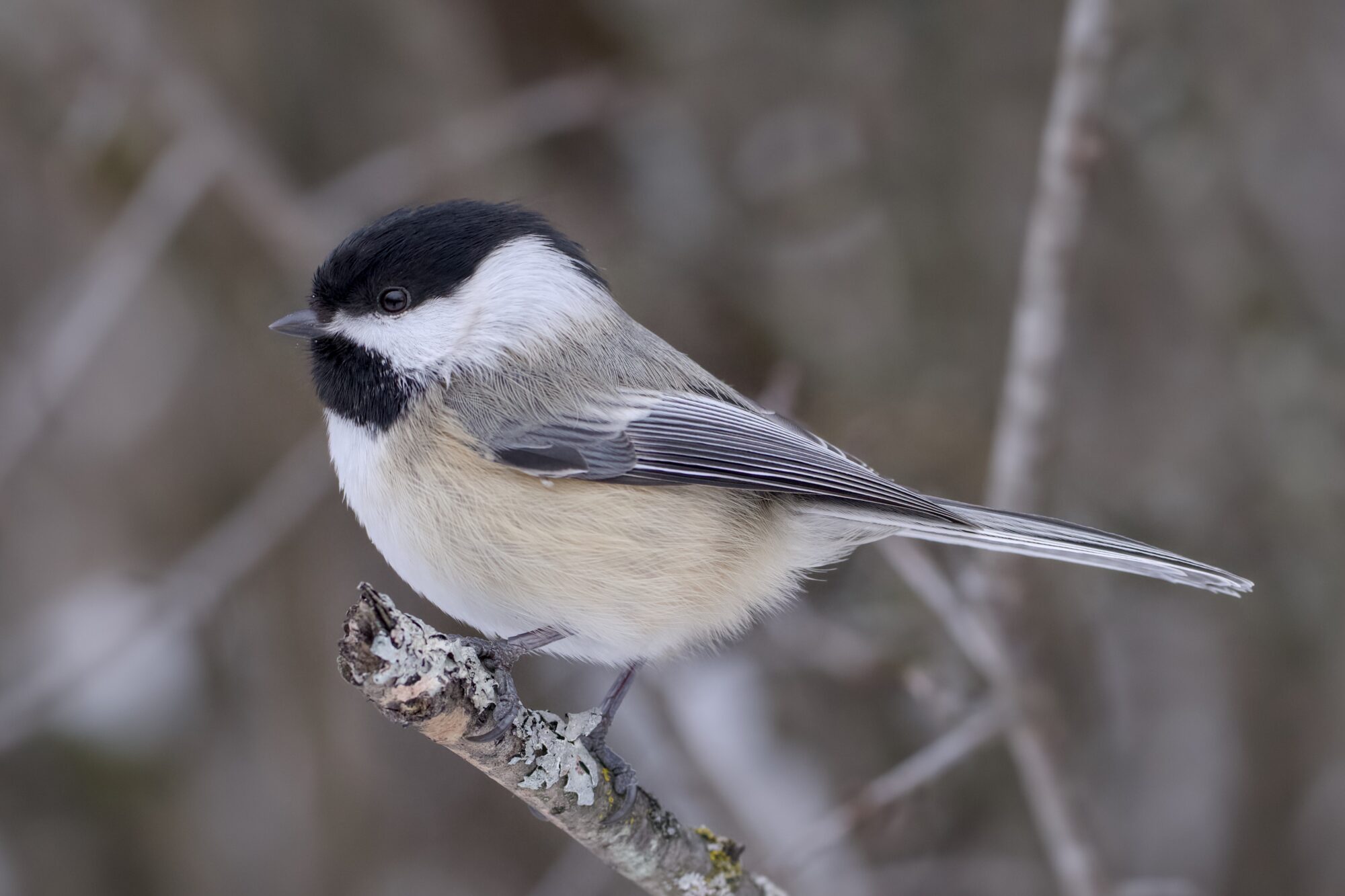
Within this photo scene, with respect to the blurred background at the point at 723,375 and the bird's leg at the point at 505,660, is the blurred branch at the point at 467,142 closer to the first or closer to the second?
the blurred background at the point at 723,375

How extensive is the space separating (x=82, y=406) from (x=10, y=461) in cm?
92

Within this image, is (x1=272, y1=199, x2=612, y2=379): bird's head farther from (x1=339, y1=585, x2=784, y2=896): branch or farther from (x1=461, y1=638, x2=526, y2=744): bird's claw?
(x1=339, y1=585, x2=784, y2=896): branch

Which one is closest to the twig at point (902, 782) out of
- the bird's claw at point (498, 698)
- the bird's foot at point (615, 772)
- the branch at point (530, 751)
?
the branch at point (530, 751)

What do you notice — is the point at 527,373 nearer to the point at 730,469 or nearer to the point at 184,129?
the point at 730,469

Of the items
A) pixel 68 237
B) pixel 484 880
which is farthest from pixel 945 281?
pixel 68 237

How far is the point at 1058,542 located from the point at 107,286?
2097mm

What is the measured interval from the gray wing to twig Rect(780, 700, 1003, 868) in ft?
1.65

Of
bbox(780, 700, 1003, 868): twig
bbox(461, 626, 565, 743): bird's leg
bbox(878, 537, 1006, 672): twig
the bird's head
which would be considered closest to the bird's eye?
the bird's head

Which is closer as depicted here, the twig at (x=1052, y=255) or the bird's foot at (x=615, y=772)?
the bird's foot at (x=615, y=772)

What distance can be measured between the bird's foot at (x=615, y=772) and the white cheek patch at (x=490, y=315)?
58cm

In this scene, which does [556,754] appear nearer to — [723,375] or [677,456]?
[677,456]

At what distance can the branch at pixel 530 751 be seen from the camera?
3.55 ft

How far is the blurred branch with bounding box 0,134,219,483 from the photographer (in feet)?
8.00

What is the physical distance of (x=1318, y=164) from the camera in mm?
2670
